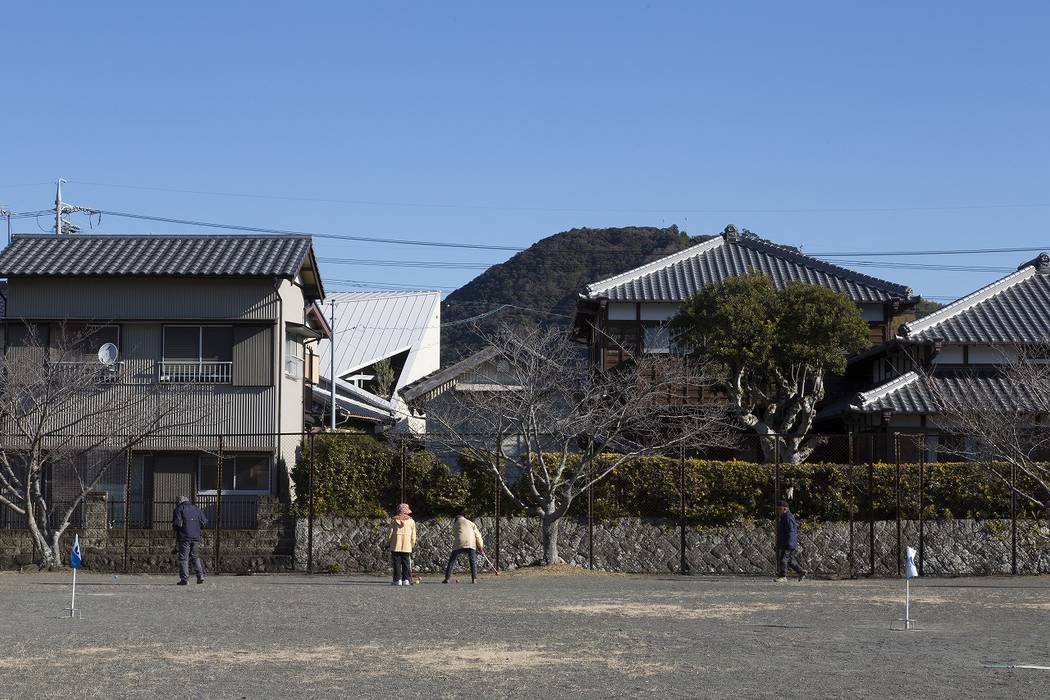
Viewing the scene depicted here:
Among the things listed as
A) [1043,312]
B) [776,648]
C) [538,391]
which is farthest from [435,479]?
[1043,312]

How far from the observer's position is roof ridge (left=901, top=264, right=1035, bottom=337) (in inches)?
1278

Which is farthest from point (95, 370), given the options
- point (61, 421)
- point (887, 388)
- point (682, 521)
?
point (887, 388)

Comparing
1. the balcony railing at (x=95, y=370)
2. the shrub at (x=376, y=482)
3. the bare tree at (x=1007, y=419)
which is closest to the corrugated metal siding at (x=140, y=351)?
the balcony railing at (x=95, y=370)

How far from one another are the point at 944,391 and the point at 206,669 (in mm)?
23283

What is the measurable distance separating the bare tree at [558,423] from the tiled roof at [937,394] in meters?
4.12

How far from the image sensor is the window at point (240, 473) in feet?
100

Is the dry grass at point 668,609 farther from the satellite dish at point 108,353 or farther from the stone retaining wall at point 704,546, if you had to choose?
the satellite dish at point 108,353

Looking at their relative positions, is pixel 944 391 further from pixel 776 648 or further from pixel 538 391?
pixel 776 648

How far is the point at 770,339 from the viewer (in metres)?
29.8

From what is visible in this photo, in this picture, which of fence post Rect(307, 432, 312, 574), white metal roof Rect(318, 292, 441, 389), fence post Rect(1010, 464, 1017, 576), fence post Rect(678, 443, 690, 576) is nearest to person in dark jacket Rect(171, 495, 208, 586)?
fence post Rect(307, 432, 312, 574)

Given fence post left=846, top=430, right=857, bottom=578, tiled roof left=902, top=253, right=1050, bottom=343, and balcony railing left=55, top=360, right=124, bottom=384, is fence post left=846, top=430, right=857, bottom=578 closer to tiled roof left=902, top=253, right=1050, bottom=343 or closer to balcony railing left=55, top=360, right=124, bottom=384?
tiled roof left=902, top=253, right=1050, bottom=343

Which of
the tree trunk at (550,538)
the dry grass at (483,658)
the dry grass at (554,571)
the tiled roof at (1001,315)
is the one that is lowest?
the dry grass at (554,571)

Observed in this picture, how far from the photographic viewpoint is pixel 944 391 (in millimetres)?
30688

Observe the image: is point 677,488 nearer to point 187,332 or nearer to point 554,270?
point 187,332
